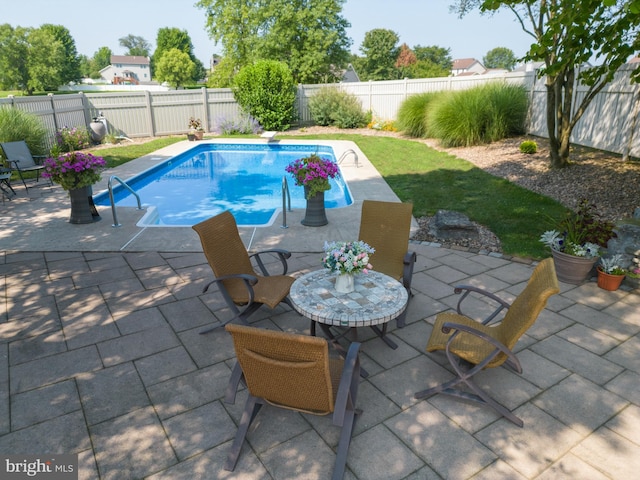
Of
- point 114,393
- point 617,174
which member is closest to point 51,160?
point 114,393

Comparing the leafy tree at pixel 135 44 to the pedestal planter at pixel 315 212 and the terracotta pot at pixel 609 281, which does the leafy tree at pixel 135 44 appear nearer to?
the pedestal planter at pixel 315 212

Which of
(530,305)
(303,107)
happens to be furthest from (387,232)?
(303,107)

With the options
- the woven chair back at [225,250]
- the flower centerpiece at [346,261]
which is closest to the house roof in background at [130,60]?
the woven chair back at [225,250]

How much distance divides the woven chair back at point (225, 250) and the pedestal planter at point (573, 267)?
381 centimetres

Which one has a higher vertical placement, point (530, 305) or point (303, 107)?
point (303, 107)

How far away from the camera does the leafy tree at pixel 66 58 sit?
213ft

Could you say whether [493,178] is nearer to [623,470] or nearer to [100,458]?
[623,470]

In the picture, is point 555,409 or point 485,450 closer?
point 485,450

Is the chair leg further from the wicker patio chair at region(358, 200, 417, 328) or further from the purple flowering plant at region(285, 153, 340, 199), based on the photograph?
the purple flowering plant at region(285, 153, 340, 199)

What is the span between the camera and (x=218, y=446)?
8.96 feet

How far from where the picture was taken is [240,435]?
8.74 ft

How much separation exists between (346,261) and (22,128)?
37.0ft

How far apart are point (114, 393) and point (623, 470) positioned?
3501 mm

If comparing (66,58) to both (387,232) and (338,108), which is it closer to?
(338,108)
